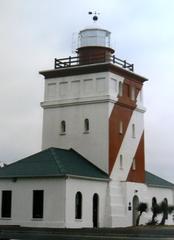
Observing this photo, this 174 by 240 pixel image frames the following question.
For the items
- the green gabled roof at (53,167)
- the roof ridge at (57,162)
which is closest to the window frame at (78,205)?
the green gabled roof at (53,167)

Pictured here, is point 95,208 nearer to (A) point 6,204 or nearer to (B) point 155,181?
(A) point 6,204

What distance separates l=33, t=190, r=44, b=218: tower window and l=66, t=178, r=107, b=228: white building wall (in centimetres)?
162

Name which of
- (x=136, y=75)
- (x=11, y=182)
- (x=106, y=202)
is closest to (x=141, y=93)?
(x=136, y=75)

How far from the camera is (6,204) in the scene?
1462 inches

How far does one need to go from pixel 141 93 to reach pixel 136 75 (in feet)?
5.08

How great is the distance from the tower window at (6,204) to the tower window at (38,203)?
1837mm

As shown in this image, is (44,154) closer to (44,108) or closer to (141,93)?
(44,108)

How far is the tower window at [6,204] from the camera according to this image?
37.0 m

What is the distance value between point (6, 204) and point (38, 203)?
7.74ft

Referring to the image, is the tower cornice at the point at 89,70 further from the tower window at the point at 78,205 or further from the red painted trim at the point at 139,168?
the tower window at the point at 78,205

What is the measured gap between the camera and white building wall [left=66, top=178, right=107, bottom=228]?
116 feet

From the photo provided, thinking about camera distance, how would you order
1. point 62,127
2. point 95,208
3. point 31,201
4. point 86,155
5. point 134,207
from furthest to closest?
1. point 62,127
2. point 134,207
3. point 86,155
4. point 95,208
5. point 31,201

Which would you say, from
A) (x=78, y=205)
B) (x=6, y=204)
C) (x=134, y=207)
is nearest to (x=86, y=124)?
(x=78, y=205)

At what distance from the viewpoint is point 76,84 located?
135 feet
